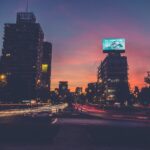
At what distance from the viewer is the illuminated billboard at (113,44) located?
149m

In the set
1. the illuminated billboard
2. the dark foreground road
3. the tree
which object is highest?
the illuminated billboard

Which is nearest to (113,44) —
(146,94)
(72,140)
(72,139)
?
(146,94)

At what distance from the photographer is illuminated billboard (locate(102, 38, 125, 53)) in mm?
149125

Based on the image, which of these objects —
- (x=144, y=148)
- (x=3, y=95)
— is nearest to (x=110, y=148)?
(x=144, y=148)

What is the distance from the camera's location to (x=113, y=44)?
5945 inches

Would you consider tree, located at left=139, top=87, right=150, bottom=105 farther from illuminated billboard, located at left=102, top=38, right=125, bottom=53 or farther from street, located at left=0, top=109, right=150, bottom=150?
street, located at left=0, top=109, right=150, bottom=150

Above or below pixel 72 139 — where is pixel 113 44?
above

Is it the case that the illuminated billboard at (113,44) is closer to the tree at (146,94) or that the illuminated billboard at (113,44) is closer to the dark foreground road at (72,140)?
the tree at (146,94)

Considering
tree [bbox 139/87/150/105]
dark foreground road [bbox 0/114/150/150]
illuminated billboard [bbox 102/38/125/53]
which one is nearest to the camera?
dark foreground road [bbox 0/114/150/150]

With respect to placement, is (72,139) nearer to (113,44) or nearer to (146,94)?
(146,94)

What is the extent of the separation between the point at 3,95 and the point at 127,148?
10321 cm

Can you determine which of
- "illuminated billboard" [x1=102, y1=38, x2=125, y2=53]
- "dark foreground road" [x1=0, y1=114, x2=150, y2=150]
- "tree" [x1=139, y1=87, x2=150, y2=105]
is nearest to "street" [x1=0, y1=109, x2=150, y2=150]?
"dark foreground road" [x1=0, y1=114, x2=150, y2=150]

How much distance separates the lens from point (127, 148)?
14.4 m

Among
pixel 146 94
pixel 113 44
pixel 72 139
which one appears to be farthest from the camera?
pixel 113 44
